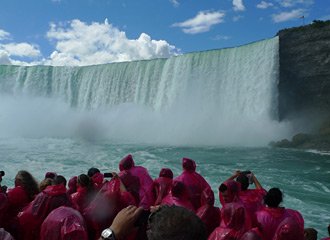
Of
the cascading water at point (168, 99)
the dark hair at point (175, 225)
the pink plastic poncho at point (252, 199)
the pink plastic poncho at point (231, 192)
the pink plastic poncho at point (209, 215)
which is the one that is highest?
the cascading water at point (168, 99)

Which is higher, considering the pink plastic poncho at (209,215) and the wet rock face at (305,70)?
the wet rock face at (305,70)

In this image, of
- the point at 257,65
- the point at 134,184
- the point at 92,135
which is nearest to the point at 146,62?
the point at 92,135

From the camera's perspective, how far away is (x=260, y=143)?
24.2m

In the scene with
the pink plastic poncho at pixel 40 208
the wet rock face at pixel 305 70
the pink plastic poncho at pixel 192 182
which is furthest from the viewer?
the wet rock face at pixel 305 70

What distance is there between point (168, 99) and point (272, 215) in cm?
2761

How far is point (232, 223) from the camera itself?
297 cm

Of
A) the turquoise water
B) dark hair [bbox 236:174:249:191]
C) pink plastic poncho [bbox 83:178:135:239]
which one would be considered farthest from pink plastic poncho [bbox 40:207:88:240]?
the turquoise water

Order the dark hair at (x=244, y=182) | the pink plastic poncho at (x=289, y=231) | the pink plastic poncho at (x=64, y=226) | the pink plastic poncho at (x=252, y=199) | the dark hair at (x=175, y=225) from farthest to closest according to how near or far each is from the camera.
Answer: the dark hair at (x=244, y=182), the pink plastic poncho at (x=252, y=199), the pink plastic poncho at (x=289, y=231), the pink plastic poncho at (x=64, y=226), the dark hair at (x=175, y=225)

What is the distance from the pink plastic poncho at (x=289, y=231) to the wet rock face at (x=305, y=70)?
2504cm

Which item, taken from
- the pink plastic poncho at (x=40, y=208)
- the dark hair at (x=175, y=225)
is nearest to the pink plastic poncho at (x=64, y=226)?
the pink plastic poncho at (x=40, y=208)

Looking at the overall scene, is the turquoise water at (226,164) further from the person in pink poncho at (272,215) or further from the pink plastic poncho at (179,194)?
the pink plastic poncho at (179,194)

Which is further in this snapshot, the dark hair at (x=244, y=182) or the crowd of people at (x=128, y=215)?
the dark hair at (x=244, y=182)

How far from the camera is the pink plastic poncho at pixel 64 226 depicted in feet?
7.36

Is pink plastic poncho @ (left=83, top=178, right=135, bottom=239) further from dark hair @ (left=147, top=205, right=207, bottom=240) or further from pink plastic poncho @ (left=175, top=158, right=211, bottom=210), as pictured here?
dark hair @ (left=147, top=205, right=207, bottom=240)
